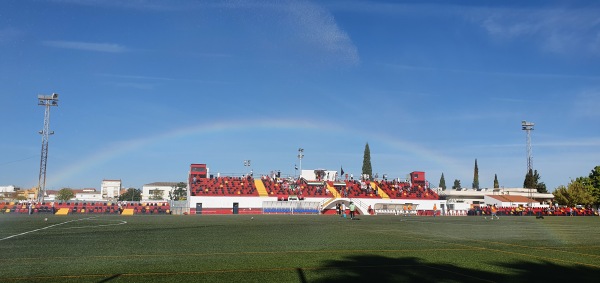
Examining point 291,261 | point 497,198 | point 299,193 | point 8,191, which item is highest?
Answer: point 299,193

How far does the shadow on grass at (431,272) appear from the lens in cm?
1044

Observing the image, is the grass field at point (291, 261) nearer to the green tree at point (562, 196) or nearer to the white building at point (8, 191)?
the white building at point (8, 191)

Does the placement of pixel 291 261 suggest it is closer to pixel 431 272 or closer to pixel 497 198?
pixel 431 272

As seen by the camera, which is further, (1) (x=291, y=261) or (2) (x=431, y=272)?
(1) (x=291, y=261)

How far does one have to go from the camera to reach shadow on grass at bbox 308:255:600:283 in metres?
10.4

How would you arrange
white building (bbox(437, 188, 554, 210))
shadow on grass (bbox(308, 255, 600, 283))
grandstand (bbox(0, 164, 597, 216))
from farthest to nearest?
white building (bbox(437, 188, 554, 210)), grandstand (bbox(0, 164, 597, 216)), shadow on grass (bbox(308, 255, 600, 283))

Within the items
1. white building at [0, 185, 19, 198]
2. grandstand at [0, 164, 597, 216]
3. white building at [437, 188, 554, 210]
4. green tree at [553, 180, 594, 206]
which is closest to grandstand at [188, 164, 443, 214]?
grandstand at [0, 164, 597, 216]

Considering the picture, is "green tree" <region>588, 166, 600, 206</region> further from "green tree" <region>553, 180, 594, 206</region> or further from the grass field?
the grass field

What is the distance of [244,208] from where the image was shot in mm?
77875

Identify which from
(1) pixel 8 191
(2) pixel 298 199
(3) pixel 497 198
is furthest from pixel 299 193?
(1) pixel 8 191

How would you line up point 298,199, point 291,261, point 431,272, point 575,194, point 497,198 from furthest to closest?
point 497,198 < point 575,194 < point 298,199 < point 291,261 < point 431,272

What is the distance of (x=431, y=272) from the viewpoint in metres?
11.3

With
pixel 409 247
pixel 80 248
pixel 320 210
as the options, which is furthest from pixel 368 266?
pixel 320 210

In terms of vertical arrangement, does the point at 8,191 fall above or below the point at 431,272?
above
